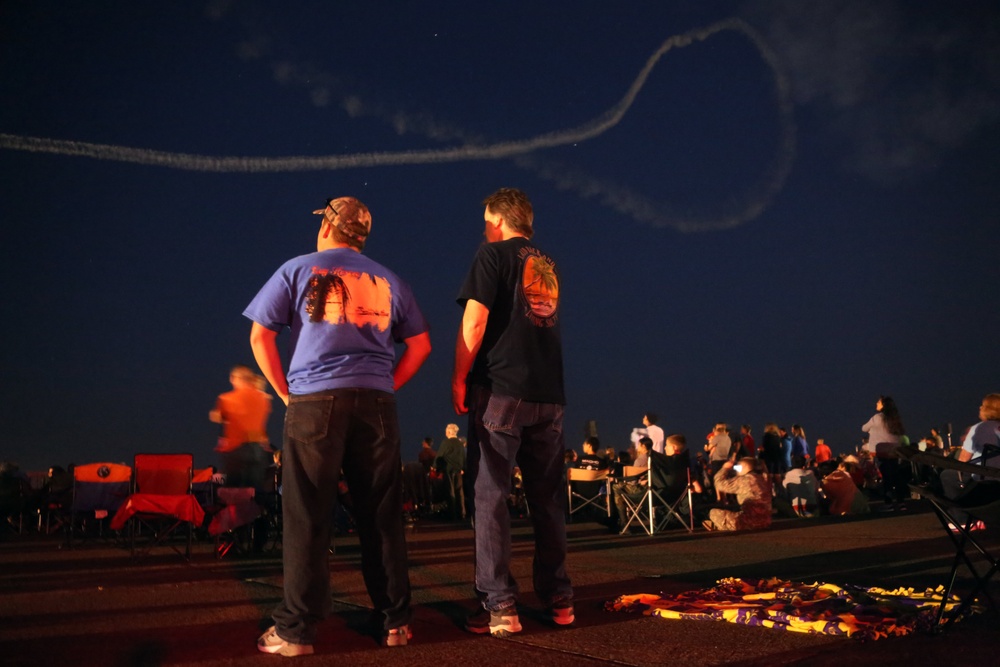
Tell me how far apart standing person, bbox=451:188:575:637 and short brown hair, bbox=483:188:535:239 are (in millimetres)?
95

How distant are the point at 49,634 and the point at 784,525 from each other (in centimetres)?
965

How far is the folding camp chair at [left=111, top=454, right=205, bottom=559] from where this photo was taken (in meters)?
7.85

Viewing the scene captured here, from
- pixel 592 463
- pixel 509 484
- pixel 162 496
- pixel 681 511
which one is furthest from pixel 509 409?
pixel 592 463

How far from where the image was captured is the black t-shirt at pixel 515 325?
144 inches

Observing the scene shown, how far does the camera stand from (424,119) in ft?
98.9

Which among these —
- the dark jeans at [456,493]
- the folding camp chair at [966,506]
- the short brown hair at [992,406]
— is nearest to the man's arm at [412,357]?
the folding camp chair at [966,506]

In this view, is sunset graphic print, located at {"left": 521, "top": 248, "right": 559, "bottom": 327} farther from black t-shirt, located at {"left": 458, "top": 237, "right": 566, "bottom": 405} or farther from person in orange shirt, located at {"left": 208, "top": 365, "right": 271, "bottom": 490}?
person in orange shirt, located at {"left": 208, "top": 365, "right": 271, "bottom": 490}

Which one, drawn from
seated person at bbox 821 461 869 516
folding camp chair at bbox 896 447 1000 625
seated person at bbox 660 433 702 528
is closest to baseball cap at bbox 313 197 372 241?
folding camp chair at bbox 896 447 1000 625

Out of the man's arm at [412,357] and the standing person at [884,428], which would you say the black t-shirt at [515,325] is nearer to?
the man's arm at [412,357]

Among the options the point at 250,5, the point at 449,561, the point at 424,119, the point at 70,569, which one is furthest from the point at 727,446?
the point at 250,5

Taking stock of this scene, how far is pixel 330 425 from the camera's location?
3.26 meters

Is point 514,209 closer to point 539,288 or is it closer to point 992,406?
point 539,288

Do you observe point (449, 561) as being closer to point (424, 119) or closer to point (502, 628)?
point (502, 628)

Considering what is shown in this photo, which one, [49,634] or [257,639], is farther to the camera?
[49,634]
